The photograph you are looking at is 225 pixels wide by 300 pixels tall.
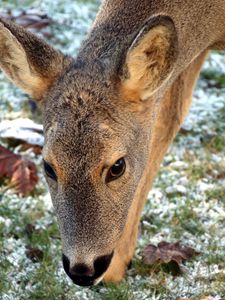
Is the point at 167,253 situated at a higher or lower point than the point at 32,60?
lower

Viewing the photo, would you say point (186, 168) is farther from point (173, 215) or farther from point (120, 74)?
point (120, 74)

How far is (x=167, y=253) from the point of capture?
6297 mm

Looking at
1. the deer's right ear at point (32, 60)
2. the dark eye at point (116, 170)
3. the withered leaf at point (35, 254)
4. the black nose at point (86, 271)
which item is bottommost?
the withered leaf at point (35, 254)

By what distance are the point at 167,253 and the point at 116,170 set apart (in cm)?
140

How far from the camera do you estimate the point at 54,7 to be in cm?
1075

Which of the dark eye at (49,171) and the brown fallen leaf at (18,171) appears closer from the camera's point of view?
the dark eye at (49,171)

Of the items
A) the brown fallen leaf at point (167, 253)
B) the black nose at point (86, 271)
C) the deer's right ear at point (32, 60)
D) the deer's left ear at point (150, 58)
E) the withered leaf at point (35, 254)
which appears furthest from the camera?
the withered leaf at point (35, 254)

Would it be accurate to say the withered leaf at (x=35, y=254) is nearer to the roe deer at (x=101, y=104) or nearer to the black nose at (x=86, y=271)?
the roe deer at (x=101, y=104)

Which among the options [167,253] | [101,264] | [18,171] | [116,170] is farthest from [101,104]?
[18,171]

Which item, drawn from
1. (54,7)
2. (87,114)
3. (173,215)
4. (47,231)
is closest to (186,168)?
(173,215)

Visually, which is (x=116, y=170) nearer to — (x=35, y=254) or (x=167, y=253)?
(x=167, y=253)

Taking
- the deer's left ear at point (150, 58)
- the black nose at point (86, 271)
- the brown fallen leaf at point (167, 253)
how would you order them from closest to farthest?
the black nose at point (86, 271)
the deer's left ear at point (150, 58)
the brown fallen leaf at point (167, 253)

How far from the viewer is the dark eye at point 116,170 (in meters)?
5.03

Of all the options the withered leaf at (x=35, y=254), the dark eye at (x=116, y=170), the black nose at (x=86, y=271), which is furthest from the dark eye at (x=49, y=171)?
the withered leaf at (x=35, y=254)
